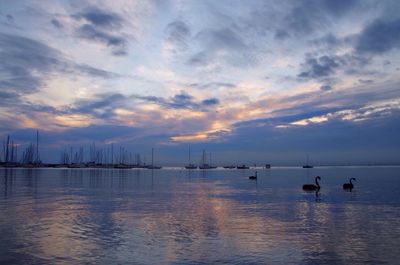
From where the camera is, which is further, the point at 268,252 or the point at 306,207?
the point at 306,207

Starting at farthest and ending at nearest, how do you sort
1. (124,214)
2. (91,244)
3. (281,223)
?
(124,214), (281,223), (91,244)

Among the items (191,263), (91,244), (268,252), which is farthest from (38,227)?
(268,252)

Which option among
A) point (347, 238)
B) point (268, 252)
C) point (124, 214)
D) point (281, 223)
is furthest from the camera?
point (124, 214)

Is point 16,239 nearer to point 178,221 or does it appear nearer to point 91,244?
point 91,244

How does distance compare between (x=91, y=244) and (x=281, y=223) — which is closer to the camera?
(x=91, y=244)

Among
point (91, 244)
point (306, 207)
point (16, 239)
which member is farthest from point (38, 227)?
point (306, 207)

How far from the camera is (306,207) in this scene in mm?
29828

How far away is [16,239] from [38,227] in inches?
117

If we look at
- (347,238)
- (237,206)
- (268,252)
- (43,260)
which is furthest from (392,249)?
(237,206)

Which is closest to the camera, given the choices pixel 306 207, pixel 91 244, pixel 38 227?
pixel 91 244

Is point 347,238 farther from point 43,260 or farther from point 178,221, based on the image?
point 43,260

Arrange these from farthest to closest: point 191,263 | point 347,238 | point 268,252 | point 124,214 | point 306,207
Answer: point 306,207 < point 124,214 < point 347,238 < point 268,252 < point 191,263

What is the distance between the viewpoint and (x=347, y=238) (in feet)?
58.9

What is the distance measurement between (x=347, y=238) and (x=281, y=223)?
438cm
